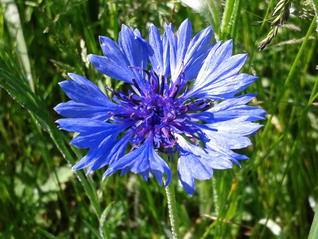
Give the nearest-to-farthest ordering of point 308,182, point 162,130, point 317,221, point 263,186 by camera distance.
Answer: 1. point 317,221
2. point 162,130
3. point 308,182
4. point 263,186

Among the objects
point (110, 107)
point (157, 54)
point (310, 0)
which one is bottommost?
point (110, 107)

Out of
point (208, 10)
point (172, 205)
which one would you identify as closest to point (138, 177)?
point (172, 205)

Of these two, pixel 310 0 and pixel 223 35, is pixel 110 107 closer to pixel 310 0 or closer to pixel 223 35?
pixel 223 35

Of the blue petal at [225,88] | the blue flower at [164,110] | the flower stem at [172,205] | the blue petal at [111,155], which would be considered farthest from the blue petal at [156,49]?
the flower stem at [172,205]

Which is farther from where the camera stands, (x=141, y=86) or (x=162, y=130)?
(x=141, y=86)

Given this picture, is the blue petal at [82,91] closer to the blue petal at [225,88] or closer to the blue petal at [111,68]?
the blue petal at [111,68]

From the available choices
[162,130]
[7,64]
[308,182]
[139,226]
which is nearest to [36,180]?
[139,226]

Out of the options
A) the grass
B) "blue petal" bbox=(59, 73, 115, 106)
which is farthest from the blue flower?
the grass

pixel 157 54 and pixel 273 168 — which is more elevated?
pixel 157 54
